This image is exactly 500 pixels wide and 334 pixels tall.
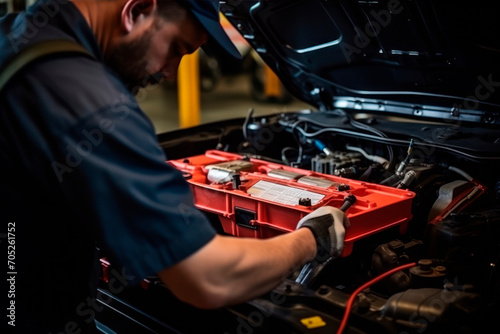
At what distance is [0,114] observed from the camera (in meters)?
0.98

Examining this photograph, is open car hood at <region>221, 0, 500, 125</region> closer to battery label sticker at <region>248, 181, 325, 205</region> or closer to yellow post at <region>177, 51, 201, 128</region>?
battery label sticker at <region>248, 181, 325, 205</region>

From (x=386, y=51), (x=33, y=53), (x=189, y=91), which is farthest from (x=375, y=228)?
(x=189, y=91)

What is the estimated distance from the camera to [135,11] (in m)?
1.11

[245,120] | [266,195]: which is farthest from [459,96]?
[245,120]

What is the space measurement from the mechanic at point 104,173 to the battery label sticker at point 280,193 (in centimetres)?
41

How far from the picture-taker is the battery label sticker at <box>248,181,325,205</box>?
1.62m

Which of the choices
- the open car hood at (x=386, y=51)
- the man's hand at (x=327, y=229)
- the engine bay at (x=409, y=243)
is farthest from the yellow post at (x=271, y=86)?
the man's hand at (x=327, y=229)

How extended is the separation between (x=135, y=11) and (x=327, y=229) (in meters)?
0.68

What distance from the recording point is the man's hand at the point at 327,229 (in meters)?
1.29

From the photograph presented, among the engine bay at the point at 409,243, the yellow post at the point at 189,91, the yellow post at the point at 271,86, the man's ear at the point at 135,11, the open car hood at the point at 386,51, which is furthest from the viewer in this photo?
the yellow post at the point at 271,86

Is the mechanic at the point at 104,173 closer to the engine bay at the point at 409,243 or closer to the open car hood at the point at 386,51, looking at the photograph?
the engine bay at the point at 409,243

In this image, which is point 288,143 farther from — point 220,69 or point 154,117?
point 220,69

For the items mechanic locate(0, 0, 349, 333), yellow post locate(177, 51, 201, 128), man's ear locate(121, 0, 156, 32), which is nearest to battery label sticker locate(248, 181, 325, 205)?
mechanic locate(0, 0, 349, 333)

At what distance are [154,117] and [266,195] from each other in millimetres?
6503
